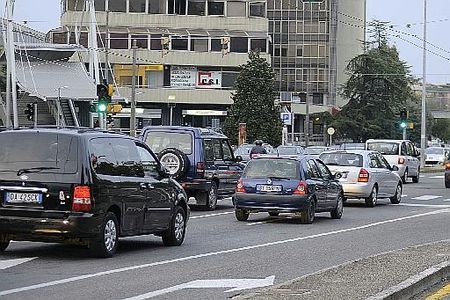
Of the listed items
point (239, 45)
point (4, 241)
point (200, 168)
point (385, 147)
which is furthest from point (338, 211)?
point (239, 45)

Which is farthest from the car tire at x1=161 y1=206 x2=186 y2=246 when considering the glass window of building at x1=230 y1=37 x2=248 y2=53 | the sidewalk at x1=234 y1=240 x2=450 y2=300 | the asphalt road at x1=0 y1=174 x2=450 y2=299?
the glass window of building at x1=230 y1=37 x2=248 y2=53

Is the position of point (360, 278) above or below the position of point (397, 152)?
below

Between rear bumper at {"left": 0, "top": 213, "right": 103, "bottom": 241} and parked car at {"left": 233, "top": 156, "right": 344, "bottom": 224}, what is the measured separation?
8.06 metres

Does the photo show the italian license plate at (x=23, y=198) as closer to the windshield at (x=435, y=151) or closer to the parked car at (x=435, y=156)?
the parked car at (x=435, y=156)

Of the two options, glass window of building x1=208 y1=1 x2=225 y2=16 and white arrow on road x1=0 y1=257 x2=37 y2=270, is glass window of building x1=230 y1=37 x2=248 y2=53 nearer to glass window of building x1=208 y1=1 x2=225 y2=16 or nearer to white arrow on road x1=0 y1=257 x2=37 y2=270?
glass window of building x1=208 y1=1 x2=225 y2=16

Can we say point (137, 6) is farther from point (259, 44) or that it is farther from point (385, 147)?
point (385, 147)

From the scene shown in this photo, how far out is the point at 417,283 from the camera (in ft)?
35.9

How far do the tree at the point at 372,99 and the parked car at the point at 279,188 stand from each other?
65.8 metres

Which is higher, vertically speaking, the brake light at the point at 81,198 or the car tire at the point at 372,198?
the brake light at the point at 81,198

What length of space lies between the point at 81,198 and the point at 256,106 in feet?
206

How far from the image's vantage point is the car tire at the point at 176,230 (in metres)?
15.9

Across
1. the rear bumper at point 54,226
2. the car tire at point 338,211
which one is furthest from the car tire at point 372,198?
the rear bumper at point 54,226

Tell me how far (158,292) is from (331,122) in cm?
7940

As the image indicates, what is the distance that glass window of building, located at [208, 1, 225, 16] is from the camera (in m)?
92.9
